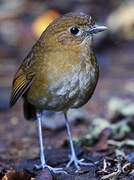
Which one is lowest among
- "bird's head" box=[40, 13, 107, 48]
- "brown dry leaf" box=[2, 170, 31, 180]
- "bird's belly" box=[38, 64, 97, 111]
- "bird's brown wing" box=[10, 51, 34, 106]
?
"brown dry leaf" box=[2, 170, 31, 180]

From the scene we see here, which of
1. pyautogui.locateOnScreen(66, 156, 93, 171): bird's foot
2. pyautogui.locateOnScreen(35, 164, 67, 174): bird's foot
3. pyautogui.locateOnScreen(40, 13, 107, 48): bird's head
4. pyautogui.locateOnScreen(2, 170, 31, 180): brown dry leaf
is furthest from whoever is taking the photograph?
pyautogui.locateOnScreen(66, 156, 93, 171): bird's foot

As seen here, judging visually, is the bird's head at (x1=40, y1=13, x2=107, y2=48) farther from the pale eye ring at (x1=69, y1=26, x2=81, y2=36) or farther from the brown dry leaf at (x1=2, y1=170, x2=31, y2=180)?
the brown dry leaf at (x1=2, y1=170, x2=31, y2=180)

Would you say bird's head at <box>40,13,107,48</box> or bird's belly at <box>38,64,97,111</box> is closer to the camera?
bird's belly at <box>38,64,97,111</box>

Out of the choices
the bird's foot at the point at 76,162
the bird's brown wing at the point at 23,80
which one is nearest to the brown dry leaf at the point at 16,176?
the bird's foot at the point at 76,162

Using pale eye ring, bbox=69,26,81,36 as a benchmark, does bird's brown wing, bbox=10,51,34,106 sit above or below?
below

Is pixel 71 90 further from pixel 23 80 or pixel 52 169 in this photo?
pixel 52 169

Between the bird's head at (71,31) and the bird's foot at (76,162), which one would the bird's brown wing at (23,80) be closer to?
the bird's head at (71,31)

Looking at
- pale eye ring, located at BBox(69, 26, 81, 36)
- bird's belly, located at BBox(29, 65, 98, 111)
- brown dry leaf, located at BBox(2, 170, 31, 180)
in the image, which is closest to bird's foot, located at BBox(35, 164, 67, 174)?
brown dry leaf, located at BBox(2, 170, 31, 180)

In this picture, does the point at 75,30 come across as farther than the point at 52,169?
Yes

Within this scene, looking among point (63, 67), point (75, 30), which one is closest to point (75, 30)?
point (75, 30)
